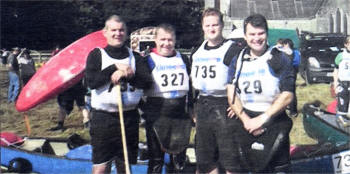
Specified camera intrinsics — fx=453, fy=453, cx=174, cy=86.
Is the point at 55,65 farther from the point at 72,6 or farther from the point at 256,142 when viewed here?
the point at 256,142

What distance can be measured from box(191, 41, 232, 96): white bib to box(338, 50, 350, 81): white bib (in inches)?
57.4

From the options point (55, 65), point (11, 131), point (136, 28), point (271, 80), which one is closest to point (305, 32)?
point (271, 80)

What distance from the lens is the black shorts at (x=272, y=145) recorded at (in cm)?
319

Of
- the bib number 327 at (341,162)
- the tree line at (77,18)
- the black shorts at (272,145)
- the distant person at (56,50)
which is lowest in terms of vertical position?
the bib number 327 at (341,162)

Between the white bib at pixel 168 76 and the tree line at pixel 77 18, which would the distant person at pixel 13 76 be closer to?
the tree line at pixel 77 18

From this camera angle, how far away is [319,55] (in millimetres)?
4301

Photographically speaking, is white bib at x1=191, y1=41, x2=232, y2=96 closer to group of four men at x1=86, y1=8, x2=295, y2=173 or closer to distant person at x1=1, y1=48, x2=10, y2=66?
group of four men at x1=86, y1=8, x2=295, y2=173

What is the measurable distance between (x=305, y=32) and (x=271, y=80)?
30.2 inches

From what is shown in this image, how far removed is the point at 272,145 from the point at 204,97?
0.59 meters

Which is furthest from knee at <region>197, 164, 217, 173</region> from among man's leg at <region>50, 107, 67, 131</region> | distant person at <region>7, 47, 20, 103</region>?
man's leg at <region>50, 107, 67, 131</region>

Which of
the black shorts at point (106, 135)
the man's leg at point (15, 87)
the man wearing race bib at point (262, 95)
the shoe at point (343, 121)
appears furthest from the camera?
the shoe at point (343, 121)

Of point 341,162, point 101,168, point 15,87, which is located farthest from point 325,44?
point 15,87

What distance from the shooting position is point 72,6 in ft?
12.6

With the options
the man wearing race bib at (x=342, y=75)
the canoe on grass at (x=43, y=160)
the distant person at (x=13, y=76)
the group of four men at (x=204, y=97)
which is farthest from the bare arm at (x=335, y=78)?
the distant person at (x=13, y=76)
